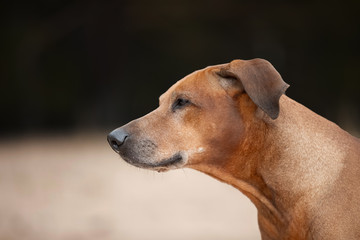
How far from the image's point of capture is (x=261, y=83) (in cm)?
366

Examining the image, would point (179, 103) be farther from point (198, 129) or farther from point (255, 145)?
point (255, 145)

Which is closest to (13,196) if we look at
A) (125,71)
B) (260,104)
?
(260,104)

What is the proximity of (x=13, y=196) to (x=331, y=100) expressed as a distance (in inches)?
357

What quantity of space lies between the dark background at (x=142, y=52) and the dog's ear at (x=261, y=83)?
1134 cm

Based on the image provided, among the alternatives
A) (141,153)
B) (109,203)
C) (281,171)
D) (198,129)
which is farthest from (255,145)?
(109,203)

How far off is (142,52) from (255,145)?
13466 millimetres

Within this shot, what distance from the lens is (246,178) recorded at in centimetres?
392

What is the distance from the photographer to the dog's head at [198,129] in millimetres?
3836

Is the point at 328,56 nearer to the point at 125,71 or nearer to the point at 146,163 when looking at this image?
the point at 125,71

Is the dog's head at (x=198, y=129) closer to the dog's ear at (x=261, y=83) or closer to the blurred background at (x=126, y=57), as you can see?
the dog's ear at (x=261, y=83)

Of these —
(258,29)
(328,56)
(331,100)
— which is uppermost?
(258,29)

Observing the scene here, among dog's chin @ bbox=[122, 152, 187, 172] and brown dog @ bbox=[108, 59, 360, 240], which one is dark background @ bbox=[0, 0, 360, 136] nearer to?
brown dog @ bbox=[108, 59, 360, 240]

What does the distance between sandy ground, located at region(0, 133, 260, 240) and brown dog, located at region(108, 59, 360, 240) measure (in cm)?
297

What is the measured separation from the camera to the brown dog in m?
3.68
